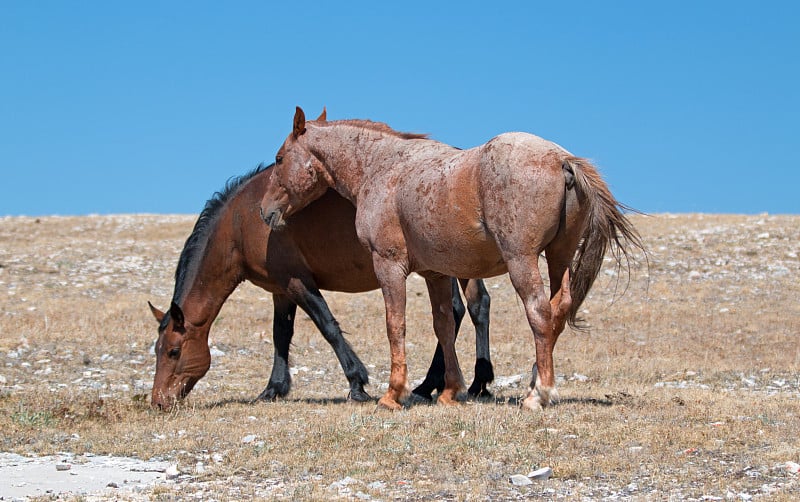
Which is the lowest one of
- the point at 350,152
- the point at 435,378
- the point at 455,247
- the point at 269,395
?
the point at 269,395

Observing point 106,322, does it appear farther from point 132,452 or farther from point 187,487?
point 187,487

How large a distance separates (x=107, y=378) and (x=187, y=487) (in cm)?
669

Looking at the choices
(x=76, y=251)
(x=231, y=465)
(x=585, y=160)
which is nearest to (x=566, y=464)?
(x=231, y=465)

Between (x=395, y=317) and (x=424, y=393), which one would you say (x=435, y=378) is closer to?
(x=424, y=393)

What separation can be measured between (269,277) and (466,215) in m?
3.08

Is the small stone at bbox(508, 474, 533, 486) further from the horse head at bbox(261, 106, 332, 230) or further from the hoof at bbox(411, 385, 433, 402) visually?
the horse head at bbox(261, 106, 332, 230)

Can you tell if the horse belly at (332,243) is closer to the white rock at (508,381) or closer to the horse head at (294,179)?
the horse head at (294,179)

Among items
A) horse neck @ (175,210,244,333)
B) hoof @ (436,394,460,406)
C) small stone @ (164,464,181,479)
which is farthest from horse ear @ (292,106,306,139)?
small stone @ (164,464,181,479)

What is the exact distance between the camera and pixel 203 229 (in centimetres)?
1058

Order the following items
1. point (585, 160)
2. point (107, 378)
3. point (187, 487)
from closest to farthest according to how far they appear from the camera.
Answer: point (187, 487), point (585, 160), point (107, 378)

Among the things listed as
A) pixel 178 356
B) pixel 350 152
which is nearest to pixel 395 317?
pixel 350 152

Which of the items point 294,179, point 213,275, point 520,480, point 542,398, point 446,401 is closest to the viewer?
point 520,480

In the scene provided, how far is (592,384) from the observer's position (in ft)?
36.0

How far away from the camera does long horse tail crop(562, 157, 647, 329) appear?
7523 millimetres
